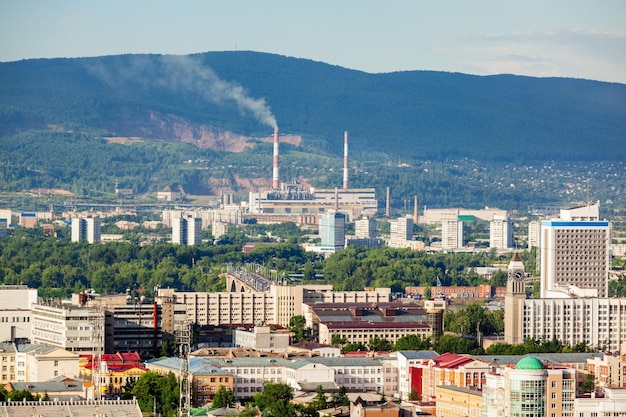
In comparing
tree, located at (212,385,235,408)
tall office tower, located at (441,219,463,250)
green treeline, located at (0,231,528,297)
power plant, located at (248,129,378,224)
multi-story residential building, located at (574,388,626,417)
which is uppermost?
power plant, located at (248,129,378,224)

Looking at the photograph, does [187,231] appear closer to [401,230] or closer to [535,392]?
[401,230]

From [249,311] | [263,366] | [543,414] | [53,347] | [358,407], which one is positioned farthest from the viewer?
[249,311]

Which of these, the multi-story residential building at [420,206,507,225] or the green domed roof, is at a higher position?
the multi-story residential building at [420,206,507,225]

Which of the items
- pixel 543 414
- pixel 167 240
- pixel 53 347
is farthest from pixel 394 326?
pixel 167 240

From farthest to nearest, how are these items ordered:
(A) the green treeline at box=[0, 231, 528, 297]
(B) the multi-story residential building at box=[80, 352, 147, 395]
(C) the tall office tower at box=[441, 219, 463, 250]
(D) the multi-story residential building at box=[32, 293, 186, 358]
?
(C) the tall office tower at box=[441, 219, 463, 250] < (A) the green treeline at box=[0, 231, 528, 297] < (D) the multi-story residential building at box=[32, 293, 186, 358] < (B) the multi-story residential building at box=[80, 352, 147, 395]

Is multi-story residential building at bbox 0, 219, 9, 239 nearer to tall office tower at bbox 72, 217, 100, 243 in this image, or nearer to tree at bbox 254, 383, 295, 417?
tall office tower at bbox 72, 217, 100, 243

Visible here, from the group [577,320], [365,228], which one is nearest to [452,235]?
[365,228]

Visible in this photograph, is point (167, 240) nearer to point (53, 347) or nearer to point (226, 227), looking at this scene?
point (226, 227)

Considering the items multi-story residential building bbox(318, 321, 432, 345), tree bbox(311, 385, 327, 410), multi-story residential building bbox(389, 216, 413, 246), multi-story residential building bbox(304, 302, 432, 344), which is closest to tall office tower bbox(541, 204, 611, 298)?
multi-story residential building bbox(304, 302, 432, 344)
